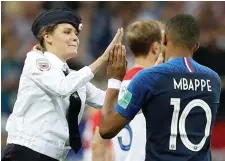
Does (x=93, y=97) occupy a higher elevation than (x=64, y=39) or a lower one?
lower

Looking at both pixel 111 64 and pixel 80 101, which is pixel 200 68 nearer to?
pixel 111 64

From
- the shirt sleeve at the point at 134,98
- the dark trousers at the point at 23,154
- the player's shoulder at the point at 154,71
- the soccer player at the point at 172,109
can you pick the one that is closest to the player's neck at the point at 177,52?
the soccer player at the point at 172,109

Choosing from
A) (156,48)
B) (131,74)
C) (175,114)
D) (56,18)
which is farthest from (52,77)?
(156,48)

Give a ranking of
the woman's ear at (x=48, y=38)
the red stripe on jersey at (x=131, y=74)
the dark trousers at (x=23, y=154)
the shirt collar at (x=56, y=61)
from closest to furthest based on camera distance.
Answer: the dark trousers at (x=23, y=154)
the shirt collar at (x=56, y=61)
the woman's ear at (x=48, y=38)
the red stripe on jersey at (x=131, y=74)

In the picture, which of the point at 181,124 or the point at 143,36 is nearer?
the point at 181,124

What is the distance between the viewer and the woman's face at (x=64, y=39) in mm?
5410

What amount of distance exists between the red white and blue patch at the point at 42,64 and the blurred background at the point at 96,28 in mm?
4726

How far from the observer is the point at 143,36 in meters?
6.09

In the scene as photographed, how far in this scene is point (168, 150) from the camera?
434 cm

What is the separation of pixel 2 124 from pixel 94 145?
386 centimetres

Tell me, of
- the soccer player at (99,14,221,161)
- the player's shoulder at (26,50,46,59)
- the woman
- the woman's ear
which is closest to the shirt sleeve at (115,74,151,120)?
the soccer player at (99,14,221,161)

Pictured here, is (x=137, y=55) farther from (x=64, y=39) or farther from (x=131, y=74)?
(x=64, y=39)

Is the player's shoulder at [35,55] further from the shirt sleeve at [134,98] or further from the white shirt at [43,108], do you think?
the shirt sleeve at [134,98]

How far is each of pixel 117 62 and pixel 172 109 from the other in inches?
19.3
